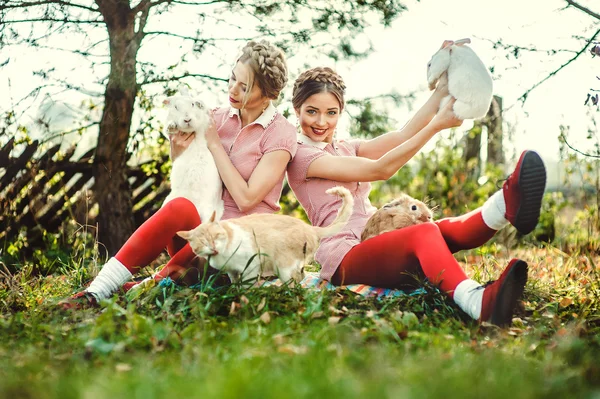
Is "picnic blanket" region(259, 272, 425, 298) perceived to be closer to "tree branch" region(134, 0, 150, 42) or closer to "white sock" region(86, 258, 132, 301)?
"white sock" region(86, 258, 132, 301)

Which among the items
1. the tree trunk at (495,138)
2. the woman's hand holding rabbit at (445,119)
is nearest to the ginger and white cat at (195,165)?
the woman's hand holding rabbit at (445,119)

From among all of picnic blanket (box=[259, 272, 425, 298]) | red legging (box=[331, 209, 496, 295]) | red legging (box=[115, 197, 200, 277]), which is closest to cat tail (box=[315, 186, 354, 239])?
red legging (box=[331, 209, 496, 295])

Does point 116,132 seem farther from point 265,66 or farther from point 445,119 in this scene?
point 445,119

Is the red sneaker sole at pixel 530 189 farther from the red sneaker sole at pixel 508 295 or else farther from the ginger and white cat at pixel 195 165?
the ginger and white cat at pixel 195 165

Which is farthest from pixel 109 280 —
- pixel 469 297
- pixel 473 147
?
pixel 473 147

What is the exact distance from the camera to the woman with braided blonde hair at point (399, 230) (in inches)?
99.9

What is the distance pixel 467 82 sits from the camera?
2.98m

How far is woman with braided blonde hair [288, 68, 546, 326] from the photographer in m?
2.54

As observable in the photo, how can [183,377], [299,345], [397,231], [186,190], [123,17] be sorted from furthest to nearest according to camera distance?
[123,17] → [186,190] → [397,231] → [299,345] → [183,377]

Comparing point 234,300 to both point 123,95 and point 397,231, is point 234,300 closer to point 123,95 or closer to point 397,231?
point 397,231

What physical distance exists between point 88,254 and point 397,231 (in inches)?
114

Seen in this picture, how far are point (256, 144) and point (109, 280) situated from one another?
109 centimetres

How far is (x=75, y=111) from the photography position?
4.99 metres

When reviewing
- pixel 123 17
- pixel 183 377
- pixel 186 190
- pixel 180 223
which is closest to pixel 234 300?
pixel 180 223
